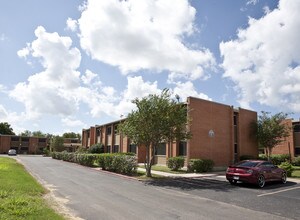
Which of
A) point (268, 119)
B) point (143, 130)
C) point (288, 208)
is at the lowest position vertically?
point (288, 208)

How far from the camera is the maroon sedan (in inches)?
608

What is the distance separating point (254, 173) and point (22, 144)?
9056 cm

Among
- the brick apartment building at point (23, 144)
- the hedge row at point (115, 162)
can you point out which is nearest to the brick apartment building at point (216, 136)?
the hedge row at point (115, 162)

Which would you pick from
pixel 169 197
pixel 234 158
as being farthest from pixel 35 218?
pixel 234 158

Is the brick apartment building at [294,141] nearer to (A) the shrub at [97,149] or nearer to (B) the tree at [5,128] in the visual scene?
(A) the shrub at [97,149]

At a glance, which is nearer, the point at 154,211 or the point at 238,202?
the point at 154,211

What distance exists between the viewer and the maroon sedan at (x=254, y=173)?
608 inches

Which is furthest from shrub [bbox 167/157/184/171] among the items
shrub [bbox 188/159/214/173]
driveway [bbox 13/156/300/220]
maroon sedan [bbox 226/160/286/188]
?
driveway [bbox 13/156/300/220]

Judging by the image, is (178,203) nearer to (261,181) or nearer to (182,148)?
(261,181)

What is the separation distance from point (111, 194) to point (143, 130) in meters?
7.99

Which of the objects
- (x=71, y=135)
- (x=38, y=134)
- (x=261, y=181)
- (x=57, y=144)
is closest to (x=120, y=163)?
(x=261, y=181)

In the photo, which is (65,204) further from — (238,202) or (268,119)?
(268,119)

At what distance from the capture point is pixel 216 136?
1126 inches

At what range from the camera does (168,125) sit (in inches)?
766
